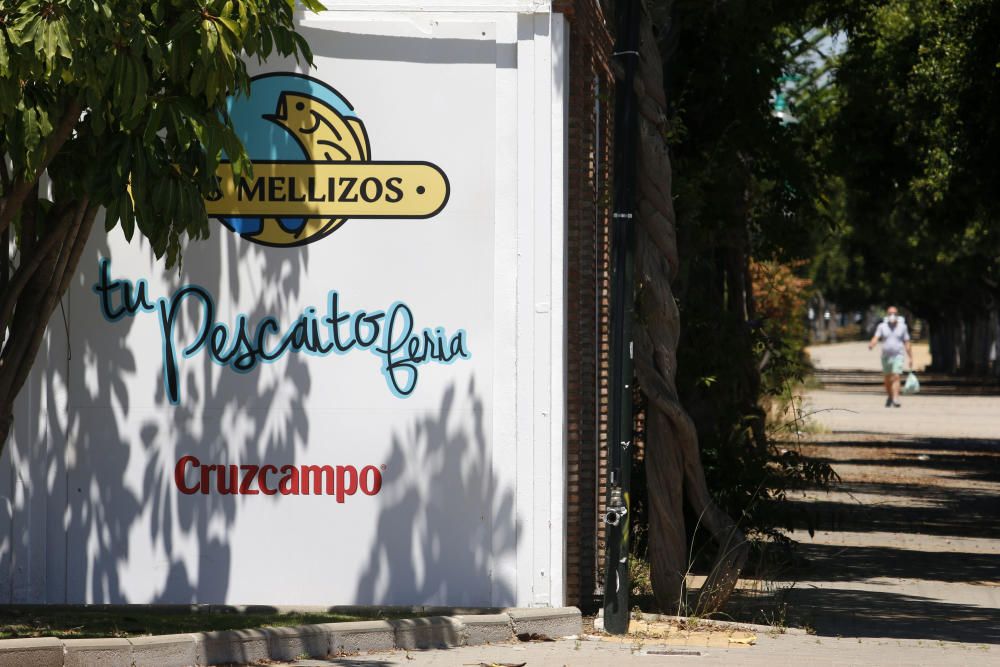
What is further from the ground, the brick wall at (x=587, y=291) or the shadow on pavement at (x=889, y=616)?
the brick wall at (x=587, y=291)

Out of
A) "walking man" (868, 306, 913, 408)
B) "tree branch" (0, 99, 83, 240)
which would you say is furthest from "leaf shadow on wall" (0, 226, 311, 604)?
"walking man" (868, 306, 913, 408)

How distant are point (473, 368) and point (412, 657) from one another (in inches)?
73.9

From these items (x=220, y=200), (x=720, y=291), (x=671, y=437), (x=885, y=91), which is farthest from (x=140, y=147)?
(x=885, y=91)

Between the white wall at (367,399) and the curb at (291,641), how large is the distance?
1.07 ft

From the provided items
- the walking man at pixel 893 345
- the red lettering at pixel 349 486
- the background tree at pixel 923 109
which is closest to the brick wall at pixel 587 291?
the red lettering at pixel 349 486

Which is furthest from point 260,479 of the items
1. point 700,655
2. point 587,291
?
point 700,655

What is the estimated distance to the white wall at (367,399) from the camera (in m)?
9.41

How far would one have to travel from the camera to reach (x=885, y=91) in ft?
69.6

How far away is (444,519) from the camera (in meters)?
9.45

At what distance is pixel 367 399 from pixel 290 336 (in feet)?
1.99

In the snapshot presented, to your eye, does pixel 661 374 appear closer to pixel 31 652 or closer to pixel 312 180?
pixel 312 180

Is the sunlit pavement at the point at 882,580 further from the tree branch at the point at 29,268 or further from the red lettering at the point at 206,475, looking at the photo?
the tree branch at the point at 29,268

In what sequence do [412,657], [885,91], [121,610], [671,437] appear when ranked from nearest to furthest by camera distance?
[412,657]
[121,610]
[671,437]
[885,91]

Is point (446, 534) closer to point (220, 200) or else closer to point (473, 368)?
point (473, 368)
